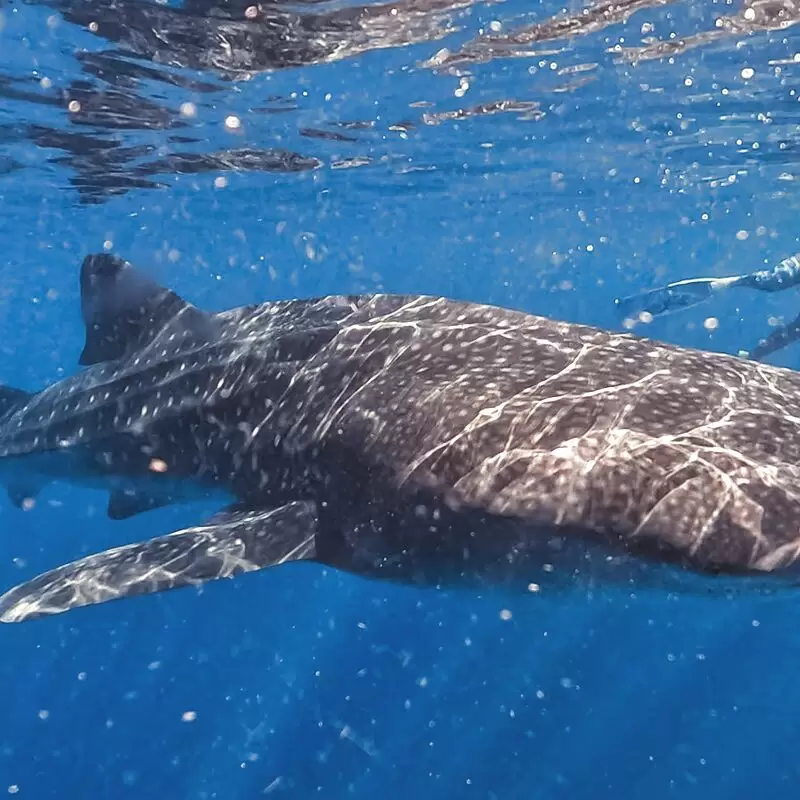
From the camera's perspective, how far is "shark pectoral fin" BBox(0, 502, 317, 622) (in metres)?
5.05

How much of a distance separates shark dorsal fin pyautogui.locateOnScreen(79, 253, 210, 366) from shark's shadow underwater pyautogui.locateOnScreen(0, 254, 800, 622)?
420 millimetres

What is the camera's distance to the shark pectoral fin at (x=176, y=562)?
505 cm

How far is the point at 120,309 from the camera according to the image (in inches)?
329

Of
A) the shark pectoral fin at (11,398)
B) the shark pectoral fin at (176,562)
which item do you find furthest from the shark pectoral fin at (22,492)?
the shark pectoral fin at (176,562)

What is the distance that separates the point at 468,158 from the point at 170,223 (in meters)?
13.5

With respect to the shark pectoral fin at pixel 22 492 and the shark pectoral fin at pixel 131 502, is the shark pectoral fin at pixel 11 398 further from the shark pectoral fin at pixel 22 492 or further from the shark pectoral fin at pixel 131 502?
the shark pectoral fin at pixel 131 502

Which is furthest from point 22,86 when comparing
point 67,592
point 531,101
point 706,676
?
point 706,676

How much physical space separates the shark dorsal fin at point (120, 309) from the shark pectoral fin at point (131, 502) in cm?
145

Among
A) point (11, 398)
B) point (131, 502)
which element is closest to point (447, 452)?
point (131, 502)

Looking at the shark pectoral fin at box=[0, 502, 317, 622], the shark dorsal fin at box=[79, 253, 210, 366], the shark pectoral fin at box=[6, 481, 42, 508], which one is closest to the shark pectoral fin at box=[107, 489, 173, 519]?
the shark dorsal fin at box=[79, 253, 210, 366]

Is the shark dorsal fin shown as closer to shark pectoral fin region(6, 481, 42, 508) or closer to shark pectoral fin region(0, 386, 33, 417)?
shark pectoral fin region(0, 386, 33, 417)

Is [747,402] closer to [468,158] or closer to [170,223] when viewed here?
[468,158]

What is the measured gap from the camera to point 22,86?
47.6 feet

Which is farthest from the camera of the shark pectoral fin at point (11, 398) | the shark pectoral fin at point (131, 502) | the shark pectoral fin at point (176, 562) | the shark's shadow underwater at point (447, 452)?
the shark pectoral fin at point (11, 398)
